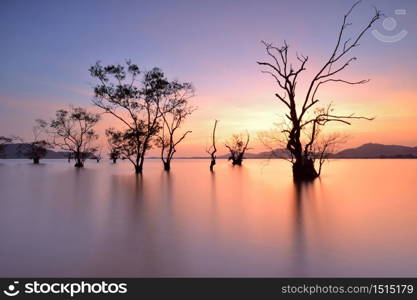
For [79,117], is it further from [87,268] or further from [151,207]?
[87,268]

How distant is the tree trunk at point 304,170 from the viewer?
68.8ft

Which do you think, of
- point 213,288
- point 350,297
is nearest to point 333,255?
point 350,297

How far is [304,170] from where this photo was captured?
21188 millimetres

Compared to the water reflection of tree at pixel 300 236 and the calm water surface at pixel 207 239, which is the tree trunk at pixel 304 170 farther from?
the calm water surface at pixel 207 239

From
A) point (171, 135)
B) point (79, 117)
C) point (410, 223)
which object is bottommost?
point (410, 223)

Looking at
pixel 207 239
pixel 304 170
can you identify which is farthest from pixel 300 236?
pixel 304 170

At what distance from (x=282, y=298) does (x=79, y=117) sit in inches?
1866

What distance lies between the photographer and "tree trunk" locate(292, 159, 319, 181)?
825 inches

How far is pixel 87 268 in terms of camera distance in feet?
14.4

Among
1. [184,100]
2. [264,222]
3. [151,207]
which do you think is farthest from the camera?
[184,100]

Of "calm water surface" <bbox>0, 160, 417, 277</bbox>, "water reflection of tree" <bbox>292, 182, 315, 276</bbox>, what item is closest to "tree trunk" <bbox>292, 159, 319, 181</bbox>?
"water reflection of tree" <bbox>292, 182, 315, 276</bbox>

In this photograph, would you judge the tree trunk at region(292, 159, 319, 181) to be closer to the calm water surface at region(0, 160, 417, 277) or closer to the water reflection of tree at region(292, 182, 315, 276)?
the water reflection of tree at region(292, 182, 315, 276)

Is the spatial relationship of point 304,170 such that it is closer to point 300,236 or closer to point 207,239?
point 300,236

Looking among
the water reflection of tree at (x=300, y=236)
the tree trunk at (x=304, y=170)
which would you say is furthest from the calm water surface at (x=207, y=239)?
the tree trunk at (x=304, y=170)
